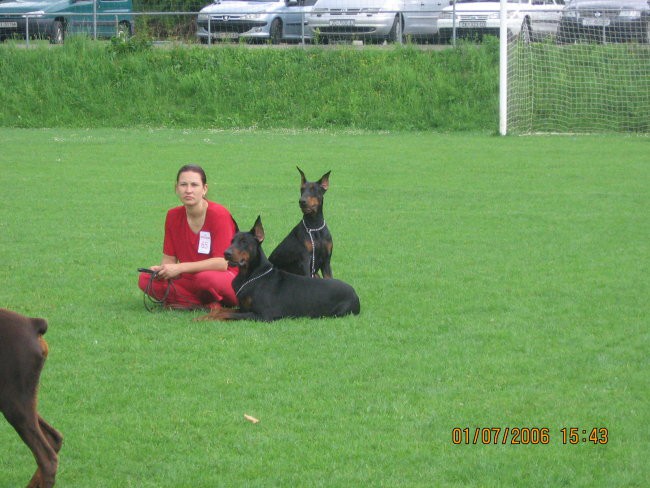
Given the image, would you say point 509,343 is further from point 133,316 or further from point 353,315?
point 133,316

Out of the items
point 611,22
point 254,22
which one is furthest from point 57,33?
point 611,22

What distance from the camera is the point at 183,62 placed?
1046 inches

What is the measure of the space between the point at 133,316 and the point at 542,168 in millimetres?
10432

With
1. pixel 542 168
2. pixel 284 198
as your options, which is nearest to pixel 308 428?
pixel 284 198

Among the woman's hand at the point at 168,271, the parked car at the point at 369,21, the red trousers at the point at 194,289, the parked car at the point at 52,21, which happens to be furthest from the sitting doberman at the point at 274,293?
the parked car at the point at 52,21

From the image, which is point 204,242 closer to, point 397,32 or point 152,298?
point 152,298

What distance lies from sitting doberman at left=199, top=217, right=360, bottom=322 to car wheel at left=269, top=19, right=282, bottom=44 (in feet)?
70.8

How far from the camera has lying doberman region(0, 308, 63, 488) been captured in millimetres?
4195

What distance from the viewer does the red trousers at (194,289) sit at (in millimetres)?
8031

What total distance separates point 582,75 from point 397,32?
542cm

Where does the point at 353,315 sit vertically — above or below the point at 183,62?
below

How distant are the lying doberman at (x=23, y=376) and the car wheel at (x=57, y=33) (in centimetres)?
2612
